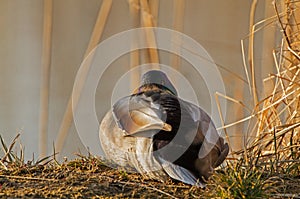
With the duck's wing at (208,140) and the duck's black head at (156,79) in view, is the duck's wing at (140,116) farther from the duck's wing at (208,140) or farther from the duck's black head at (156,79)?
the duck's black head at (156,79)

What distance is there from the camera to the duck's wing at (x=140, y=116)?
1.98m

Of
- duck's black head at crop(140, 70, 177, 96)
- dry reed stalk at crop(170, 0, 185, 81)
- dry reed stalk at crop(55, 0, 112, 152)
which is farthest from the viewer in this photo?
dry reed stalk at crop(170, 0, 185, 81)

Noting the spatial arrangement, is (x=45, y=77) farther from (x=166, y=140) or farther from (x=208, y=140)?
(x=208, y=140)

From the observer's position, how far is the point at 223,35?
4.30 metres

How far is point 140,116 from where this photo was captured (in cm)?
207

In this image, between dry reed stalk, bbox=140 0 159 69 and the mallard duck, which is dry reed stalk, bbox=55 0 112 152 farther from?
the mallard duck

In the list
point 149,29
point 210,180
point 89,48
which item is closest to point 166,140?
point 210,180

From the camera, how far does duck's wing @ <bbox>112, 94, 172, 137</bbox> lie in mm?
1979

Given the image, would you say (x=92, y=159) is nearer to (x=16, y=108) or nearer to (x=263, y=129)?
(x=263, y=129)

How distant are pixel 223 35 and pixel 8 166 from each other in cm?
247

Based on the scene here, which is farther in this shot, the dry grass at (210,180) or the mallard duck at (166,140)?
the mallard duck at (166,140)

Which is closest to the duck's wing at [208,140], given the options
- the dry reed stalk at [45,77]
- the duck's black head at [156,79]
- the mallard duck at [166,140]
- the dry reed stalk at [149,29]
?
the mallard duck at [166,140]

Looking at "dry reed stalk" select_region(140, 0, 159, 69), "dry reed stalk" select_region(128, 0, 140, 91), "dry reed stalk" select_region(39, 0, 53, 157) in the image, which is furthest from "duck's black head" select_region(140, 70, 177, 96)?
"dry reed stalk" select_region(39, 0, 53, 157)

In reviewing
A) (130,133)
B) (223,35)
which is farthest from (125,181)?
(223,35)
